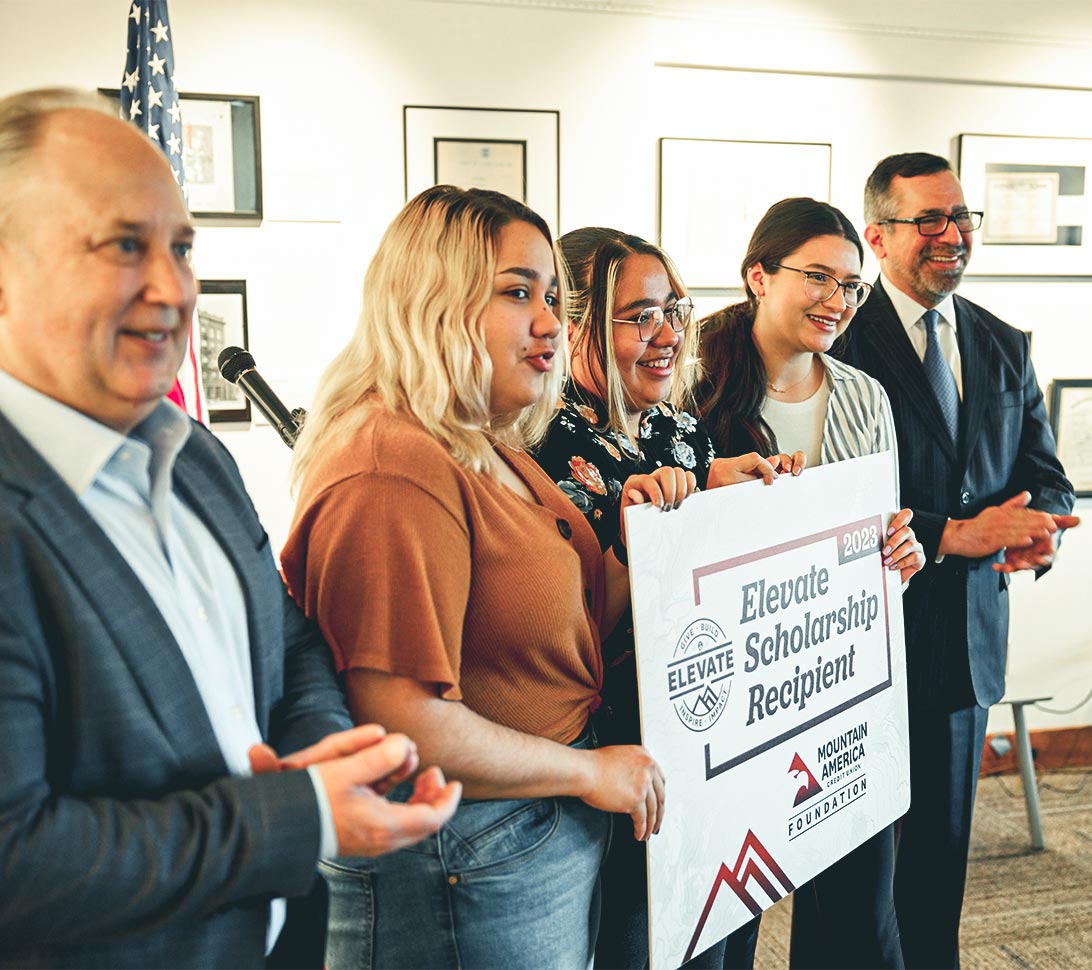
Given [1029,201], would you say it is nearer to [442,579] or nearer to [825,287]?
[825,287]

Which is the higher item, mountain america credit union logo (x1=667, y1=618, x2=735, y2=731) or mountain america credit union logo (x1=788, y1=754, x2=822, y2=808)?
mountain america credit union logo (x1=667, y1=618, x2=735, y2=731)

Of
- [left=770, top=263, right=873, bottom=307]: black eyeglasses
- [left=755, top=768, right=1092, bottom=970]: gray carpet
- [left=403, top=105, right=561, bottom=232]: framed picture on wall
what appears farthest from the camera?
[left=403, top=105, right=561, bottom=232]: framed picture on wall

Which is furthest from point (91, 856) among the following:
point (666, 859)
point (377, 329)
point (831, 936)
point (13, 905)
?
point (831, 936)

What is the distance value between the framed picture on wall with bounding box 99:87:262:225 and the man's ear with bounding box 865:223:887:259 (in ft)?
6.04

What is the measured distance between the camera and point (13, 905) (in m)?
0.77

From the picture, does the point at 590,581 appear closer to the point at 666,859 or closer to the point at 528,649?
the point at 528,649

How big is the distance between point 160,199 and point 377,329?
18.8 inches

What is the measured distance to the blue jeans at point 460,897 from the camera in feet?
4.15

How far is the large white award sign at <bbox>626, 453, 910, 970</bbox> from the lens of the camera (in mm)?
1464

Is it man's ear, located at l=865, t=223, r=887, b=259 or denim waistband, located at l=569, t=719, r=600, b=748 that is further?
man's ear, located at l=865, t=223, r=887, b=259

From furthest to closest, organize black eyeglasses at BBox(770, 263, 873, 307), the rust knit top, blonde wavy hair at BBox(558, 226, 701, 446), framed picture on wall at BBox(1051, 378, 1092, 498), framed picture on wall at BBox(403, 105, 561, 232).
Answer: framed picture on wall at BBox(1051, 378, 1092, 498)
framed picture on wall at BBox(403, 105, 561, 232)
black eyeglasses at BBox(770, 263, 873, 307)
blonde wavy hair at BBox(558, 226, 701, 446)
the rust knit top

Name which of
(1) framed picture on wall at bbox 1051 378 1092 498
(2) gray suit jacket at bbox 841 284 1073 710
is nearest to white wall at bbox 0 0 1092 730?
(1) framed picture on wall at bbox 1051 378 1092 498

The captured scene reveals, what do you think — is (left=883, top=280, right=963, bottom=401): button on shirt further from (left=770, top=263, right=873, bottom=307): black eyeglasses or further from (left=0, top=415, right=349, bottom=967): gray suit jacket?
(left=0, top=415, right=349, bottom=967): gray suit jacket

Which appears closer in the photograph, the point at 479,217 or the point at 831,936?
the point at 479,217
